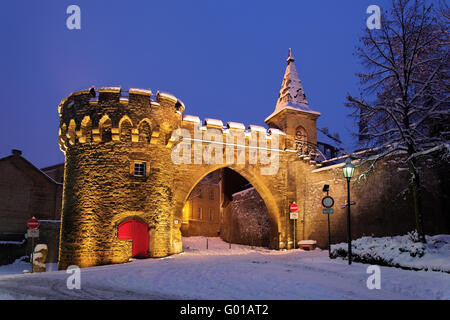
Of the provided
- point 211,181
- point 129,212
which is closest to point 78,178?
point 129,212

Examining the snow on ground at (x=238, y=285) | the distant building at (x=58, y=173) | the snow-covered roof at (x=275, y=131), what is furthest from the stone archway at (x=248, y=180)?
the distant building at (x=58, y=173)

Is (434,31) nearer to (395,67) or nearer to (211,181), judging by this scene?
(395,67)

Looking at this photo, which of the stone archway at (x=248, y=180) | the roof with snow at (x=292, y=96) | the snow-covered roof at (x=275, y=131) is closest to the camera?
the stone archway at (x=248, y=180)

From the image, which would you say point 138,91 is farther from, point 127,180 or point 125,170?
point 127,180

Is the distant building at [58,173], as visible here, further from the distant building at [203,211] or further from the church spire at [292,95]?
the church spire at [292,95]

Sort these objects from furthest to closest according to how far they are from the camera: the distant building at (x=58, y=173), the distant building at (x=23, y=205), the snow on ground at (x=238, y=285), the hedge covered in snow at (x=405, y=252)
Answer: the distant building at (x=58, y=173), the distant building at (x=23, y=205), the hedge covered in snow at (x=405, y=252), the snow on ground at (x=238, y=285)

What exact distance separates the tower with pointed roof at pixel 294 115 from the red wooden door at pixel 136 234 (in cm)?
1184

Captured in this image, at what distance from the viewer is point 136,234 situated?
1762cm

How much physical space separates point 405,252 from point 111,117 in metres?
13.7

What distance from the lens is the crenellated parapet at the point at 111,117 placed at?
55.2ft

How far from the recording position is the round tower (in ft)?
52.3

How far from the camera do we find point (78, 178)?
1673cm

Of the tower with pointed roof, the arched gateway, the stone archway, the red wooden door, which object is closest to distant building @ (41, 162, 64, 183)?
the arched gateway
